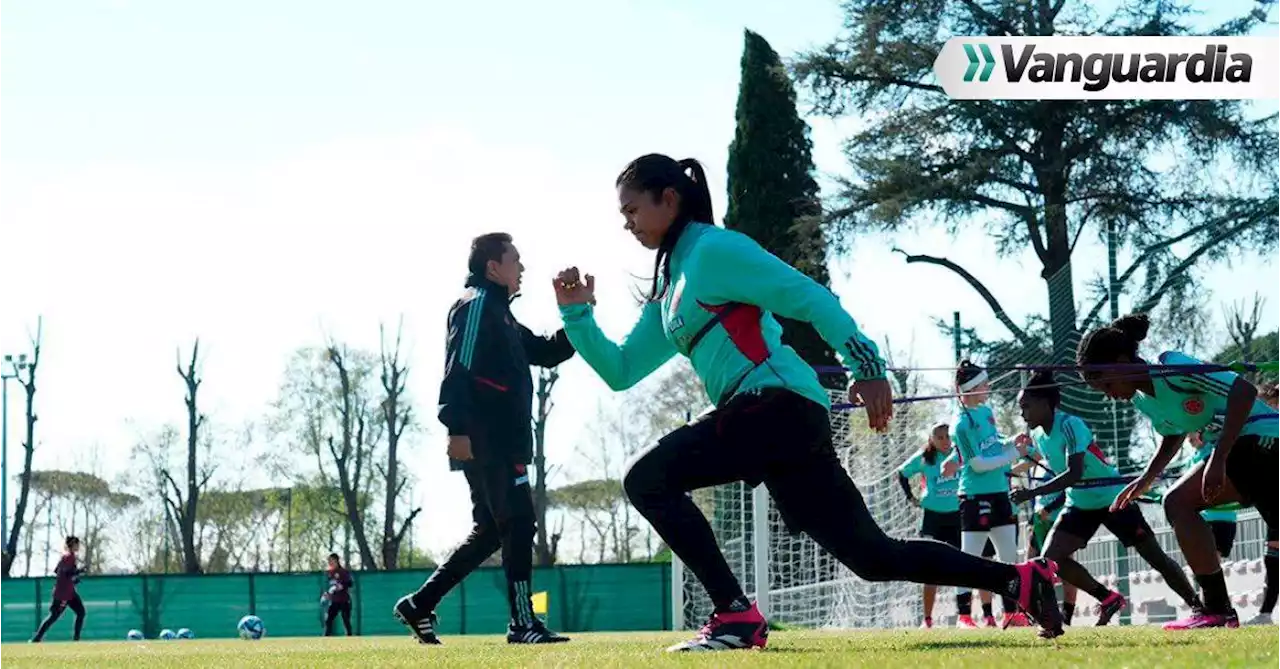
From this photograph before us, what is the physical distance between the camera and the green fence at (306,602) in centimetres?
4312

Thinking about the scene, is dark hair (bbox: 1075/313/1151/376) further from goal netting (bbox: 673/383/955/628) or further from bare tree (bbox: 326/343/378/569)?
bare tree (bbox: 326/343/378/569)

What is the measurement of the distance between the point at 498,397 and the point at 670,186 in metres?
3.29

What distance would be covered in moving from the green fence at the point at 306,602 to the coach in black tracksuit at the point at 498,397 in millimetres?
33023

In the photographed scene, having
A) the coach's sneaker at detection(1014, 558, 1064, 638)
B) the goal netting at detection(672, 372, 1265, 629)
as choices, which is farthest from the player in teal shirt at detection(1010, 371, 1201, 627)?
the coach's sneaker at detection(1014, 558, 1064, 638)

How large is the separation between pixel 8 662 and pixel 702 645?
490cm

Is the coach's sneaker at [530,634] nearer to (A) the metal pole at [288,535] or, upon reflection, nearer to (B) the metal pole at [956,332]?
(B) the metal pole at [956,332]

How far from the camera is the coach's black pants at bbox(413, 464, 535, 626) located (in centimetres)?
934

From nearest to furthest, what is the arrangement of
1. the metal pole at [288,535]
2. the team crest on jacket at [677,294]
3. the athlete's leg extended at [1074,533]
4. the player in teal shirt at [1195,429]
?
the team crest on jacket at [677,294] → the player in teal shirt at [1195,429] → the athlete's leg extended at [1074,533] → the metal pole at [288,535]

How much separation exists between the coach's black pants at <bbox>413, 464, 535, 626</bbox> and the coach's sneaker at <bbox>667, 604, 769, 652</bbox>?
120 inches

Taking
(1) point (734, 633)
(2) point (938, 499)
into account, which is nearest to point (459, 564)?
(1) point (734, 633)

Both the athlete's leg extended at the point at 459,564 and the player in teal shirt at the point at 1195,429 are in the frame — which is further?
the athlete's leg extended at the point at 459,564

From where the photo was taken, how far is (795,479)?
5.93 meters

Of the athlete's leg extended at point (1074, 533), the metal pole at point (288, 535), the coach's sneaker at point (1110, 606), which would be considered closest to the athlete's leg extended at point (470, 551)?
the athlete's leg extended at point (1074, 533)

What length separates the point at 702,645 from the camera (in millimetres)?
6215
